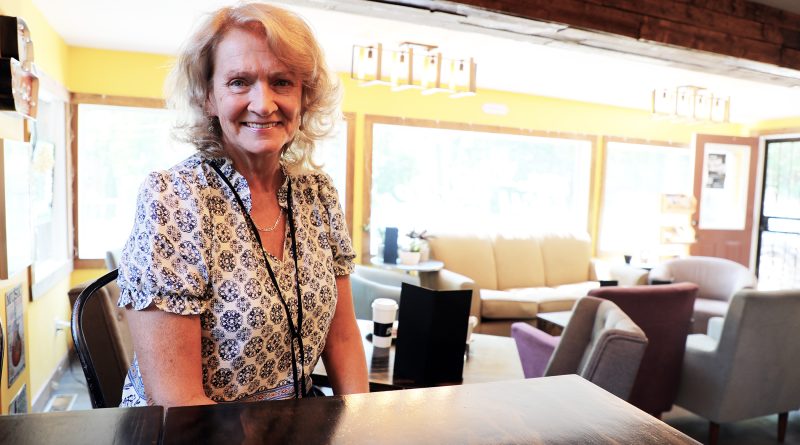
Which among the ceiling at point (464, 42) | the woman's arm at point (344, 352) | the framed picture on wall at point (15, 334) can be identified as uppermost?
the ceiling at point (464, 42)

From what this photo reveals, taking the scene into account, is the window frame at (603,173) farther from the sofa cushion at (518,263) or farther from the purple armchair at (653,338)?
the purple armchair at (653,338)

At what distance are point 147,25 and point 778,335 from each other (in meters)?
4.42

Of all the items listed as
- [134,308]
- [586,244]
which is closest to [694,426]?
[586,244]

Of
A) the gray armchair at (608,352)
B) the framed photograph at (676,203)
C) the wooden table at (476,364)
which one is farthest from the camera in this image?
the framed photograph at (676,203)

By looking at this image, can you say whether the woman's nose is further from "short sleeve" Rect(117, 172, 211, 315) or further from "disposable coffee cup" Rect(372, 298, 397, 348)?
"disposable coffee cup" Rect(372, 298, 397, 348)

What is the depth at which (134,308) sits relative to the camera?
973 millimetres

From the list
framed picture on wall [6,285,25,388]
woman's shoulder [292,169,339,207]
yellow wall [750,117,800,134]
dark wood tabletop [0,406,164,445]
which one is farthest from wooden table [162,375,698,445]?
yellow wall [750,117,800,134]

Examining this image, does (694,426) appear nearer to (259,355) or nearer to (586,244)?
(586,244)

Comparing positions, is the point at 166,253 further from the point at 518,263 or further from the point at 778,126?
the point at 778,126

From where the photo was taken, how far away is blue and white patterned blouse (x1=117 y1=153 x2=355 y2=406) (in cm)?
98

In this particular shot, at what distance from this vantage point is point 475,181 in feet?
21.3

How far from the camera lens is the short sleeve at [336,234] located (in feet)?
4.22

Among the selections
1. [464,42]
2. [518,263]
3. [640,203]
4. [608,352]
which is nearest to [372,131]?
[464,42]

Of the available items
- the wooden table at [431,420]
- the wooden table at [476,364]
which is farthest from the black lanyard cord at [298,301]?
the wooden table at [476,364]
